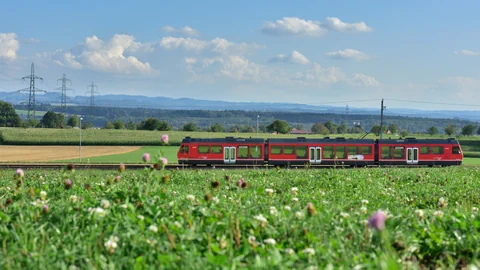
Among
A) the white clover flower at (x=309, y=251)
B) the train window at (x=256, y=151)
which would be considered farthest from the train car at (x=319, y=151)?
the white clover flower at (x=309, y=251)

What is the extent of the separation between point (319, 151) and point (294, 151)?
6.44 feet

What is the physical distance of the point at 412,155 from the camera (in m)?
45.2

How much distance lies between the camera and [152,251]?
5.93m

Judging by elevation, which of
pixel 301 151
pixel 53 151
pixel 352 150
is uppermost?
pixel 352 150

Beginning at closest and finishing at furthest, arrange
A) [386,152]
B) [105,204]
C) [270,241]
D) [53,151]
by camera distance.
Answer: [270,241]
[105,204]
[386,152]
[53,151]

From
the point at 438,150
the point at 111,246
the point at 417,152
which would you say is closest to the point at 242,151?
the point at 417,152

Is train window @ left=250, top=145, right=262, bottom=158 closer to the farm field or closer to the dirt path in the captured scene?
the dirt path

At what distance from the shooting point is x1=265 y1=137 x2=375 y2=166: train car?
4281cm

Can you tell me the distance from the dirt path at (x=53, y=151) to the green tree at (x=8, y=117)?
61.0m

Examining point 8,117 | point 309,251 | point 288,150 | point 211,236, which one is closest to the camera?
point 309,251

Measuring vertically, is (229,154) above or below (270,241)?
below

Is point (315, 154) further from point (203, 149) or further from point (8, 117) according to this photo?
point (8, 117)

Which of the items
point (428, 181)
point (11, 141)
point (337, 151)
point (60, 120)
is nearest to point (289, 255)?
point (428, 181)

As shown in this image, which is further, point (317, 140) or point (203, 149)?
point (317, 140)
